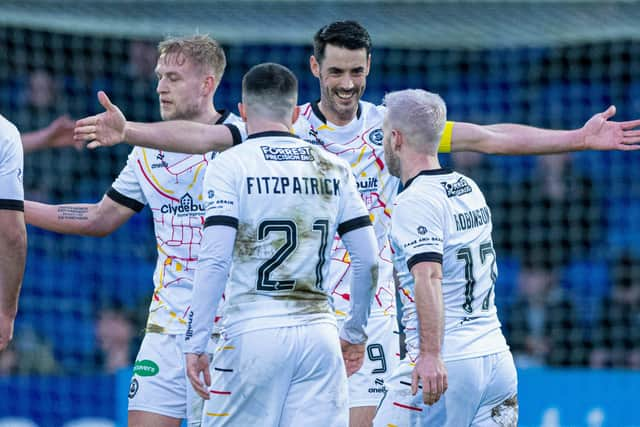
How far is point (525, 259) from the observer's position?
12.9 m

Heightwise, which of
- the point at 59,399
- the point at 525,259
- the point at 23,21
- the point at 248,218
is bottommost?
the point at 59,399

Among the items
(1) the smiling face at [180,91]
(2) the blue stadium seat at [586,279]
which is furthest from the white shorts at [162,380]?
(2) the blue stadium seat at [586,279]

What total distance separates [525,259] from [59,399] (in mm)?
6044

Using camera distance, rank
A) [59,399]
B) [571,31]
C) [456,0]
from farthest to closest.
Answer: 1. [571,31]
2. [456,0]
3. [59,399]

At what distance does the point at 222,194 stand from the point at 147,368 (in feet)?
4.98

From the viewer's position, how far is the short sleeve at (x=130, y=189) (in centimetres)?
608

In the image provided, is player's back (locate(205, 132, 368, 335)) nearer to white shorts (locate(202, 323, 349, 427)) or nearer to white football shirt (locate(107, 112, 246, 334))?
white shorts (locate(202, 323, 349, 427))

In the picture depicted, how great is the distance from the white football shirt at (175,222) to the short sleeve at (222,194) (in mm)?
1002

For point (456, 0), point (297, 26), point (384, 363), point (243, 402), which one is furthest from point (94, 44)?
point (243, 402)

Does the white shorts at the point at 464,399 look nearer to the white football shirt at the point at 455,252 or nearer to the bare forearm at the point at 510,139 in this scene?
the white football shirt at the point at 455,252

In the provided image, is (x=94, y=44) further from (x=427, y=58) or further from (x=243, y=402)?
(x=243, y=402)

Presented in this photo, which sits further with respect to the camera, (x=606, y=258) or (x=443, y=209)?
(x=606, y=258)

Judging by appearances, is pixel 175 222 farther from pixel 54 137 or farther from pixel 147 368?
pixel 54 137

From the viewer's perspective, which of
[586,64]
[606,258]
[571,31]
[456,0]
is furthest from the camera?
[586,64]
